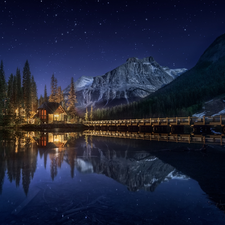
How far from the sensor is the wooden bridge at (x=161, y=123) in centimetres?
4223

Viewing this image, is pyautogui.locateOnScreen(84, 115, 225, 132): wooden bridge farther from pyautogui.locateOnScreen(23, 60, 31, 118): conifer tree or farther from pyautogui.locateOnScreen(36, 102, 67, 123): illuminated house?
pyautogui.locateOnScreen(23, 60, 31, 118): conifer tree

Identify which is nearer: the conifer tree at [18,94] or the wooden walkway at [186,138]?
the wooden walkway at [186,138]

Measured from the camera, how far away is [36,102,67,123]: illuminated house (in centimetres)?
6338

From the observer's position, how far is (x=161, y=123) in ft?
161

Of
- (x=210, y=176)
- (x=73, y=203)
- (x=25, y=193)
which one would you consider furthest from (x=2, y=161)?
(x=210, y=176)

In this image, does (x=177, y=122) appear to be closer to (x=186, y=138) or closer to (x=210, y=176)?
(x=186, y=138)

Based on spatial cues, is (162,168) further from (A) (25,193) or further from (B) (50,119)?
(B) (50,119)

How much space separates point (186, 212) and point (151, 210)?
100cm

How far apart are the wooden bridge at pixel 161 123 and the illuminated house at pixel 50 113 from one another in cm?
1123

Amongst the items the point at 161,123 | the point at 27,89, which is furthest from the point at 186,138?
the point at 27,89

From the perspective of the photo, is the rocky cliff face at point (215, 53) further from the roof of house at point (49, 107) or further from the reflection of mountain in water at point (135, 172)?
the reflection of mountain in water at point (135, 172)

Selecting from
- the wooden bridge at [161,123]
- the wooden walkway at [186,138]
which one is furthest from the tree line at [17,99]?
the wooden walkway at [186,138]

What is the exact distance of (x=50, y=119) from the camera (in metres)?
65.0

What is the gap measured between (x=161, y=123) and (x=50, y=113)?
120 ft
